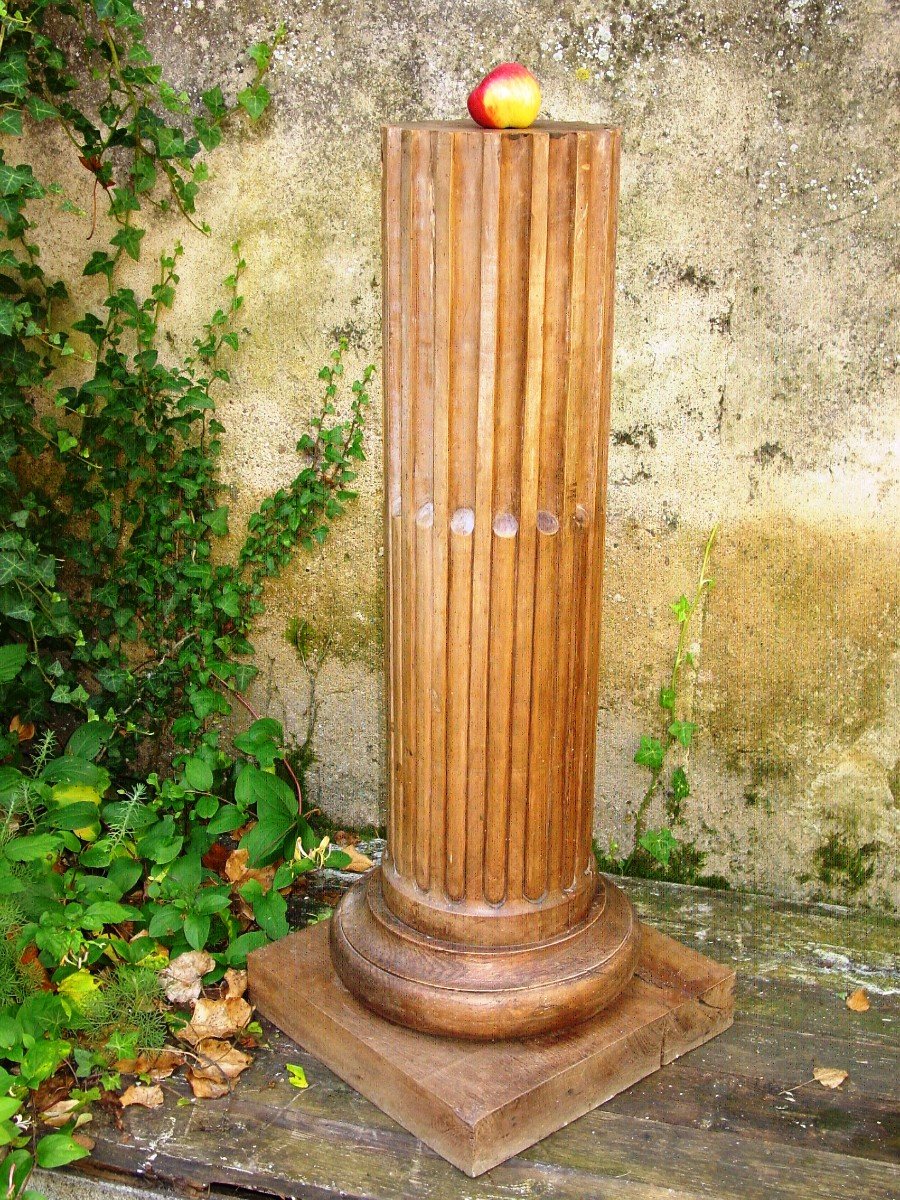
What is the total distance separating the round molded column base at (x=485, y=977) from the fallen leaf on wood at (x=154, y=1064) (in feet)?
1.37

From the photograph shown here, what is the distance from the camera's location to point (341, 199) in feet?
11.4

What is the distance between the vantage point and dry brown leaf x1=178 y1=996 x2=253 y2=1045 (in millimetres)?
2908

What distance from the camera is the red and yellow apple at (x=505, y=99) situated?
232cm

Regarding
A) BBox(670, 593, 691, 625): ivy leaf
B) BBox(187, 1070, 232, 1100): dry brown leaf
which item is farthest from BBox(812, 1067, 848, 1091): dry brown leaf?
BBox(187, 1070, 232, 1100): dry brown leaf

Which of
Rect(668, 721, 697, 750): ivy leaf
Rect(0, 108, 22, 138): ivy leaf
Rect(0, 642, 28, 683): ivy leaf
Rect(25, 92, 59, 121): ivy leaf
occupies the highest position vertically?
Rect(25, 92, 59, 121): ivy leaf

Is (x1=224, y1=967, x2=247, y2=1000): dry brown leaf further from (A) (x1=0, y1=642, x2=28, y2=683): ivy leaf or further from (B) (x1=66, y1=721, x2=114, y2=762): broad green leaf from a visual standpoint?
(A) (x1=0, y1=642, x2=28, y2=683): ivy leaf

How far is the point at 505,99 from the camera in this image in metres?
2.33

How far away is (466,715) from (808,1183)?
1162mm

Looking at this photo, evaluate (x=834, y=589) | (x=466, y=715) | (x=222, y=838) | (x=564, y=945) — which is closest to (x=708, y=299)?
(x=834, y=589)

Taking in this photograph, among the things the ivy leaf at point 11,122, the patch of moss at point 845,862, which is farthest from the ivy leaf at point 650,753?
the ivy leaf at point 11,122

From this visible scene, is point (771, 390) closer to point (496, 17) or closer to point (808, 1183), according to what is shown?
point (496, 17)

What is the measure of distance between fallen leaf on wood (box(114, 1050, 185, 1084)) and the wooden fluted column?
0.42 meters

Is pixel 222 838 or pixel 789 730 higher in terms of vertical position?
pixel 789 730

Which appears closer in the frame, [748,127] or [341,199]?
A: [748,127]
